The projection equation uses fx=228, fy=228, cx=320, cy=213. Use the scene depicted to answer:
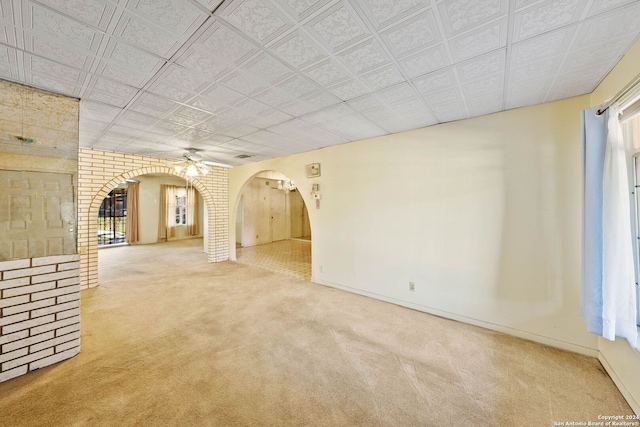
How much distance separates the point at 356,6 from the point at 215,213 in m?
5.78

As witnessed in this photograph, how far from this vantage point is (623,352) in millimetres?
1771

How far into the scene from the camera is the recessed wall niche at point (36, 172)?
77.5 inches

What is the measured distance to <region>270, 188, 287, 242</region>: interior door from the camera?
9477 millimetres

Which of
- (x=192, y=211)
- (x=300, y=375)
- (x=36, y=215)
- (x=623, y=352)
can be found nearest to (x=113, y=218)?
(x=192, y=211)

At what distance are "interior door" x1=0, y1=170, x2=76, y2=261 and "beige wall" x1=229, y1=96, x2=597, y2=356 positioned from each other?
336cm

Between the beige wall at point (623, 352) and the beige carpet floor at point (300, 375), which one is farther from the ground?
the beige wall at point (623, 352)

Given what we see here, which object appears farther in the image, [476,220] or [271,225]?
[271,225]

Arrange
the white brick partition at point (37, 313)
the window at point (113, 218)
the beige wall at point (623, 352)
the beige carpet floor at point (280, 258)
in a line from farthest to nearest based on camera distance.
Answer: the window at point (113, 218) → the beige carpet floor at point (280, 258) → the white brick partition at point (37, 313) → the beige wall at point (623, 352)

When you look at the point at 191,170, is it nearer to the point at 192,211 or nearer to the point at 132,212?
the point at 132,212

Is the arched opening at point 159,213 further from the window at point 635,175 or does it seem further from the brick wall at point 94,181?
the window at point 635,175

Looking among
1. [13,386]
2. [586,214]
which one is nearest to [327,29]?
[586,214]

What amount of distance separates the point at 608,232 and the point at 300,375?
8.73ft

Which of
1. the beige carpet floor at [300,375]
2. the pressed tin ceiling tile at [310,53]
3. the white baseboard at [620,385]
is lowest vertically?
the beige carpet floor at [300,375]

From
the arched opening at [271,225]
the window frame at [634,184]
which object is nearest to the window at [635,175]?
the window frame at [634,184]
